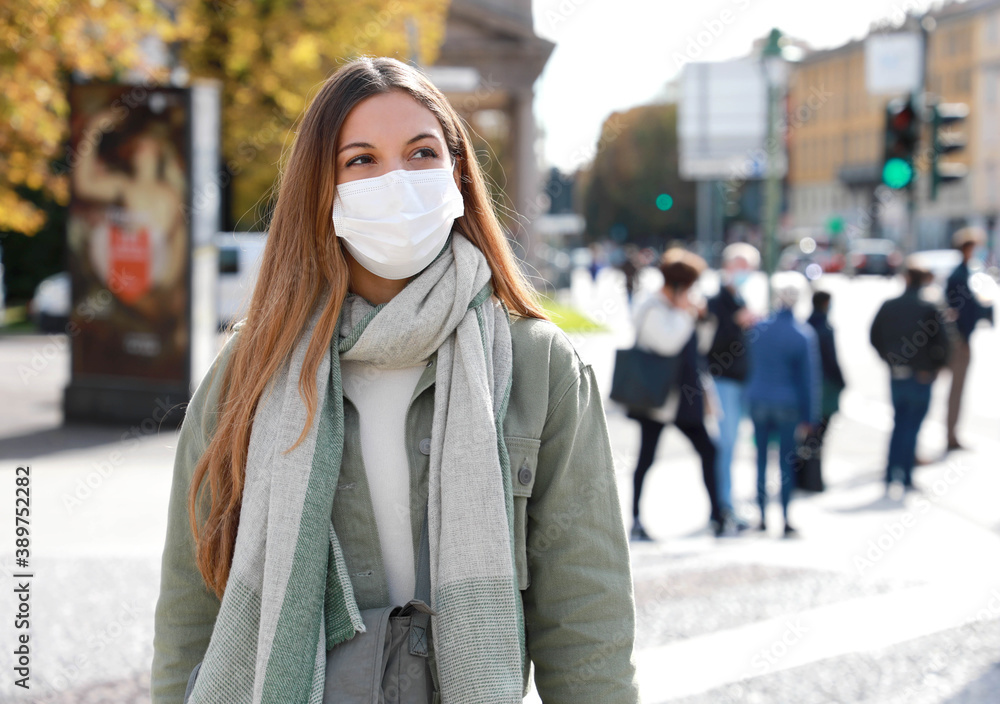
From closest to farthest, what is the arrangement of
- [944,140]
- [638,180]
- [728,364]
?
[728,364], [944,140], [638,180]

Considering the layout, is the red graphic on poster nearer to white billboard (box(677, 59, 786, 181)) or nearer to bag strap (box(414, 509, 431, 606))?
white billboard (box(677, 59, 786, 181))

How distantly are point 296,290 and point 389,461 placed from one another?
1.23 feet

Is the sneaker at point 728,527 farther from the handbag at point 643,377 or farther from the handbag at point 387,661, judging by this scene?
the handbag at point 387,661

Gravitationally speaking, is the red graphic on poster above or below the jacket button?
above

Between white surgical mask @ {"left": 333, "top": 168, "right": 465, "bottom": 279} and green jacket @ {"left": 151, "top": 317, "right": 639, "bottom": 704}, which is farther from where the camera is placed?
white surgical mask @ {"left": 333, "top": 168, "right": 465, "bottom": 279}

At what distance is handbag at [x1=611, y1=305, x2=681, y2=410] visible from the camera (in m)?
7.27

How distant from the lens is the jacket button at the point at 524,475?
1.98 meters

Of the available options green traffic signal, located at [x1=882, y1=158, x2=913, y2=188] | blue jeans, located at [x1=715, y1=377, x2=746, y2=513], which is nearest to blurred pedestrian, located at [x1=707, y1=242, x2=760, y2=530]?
blue jeans, located at [x1=715, y1=377, x2=746, y2=513]

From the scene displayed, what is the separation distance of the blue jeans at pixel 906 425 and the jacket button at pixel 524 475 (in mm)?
7760

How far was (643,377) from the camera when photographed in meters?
7.29

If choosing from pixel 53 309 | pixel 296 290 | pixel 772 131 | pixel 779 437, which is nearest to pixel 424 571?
pixel 296 290

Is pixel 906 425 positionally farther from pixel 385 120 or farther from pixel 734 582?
pixel 385 120

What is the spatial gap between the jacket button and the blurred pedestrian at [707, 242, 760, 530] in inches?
234

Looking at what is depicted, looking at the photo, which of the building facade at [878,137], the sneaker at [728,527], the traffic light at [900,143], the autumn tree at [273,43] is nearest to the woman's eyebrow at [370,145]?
the sneaker at [728,527]
